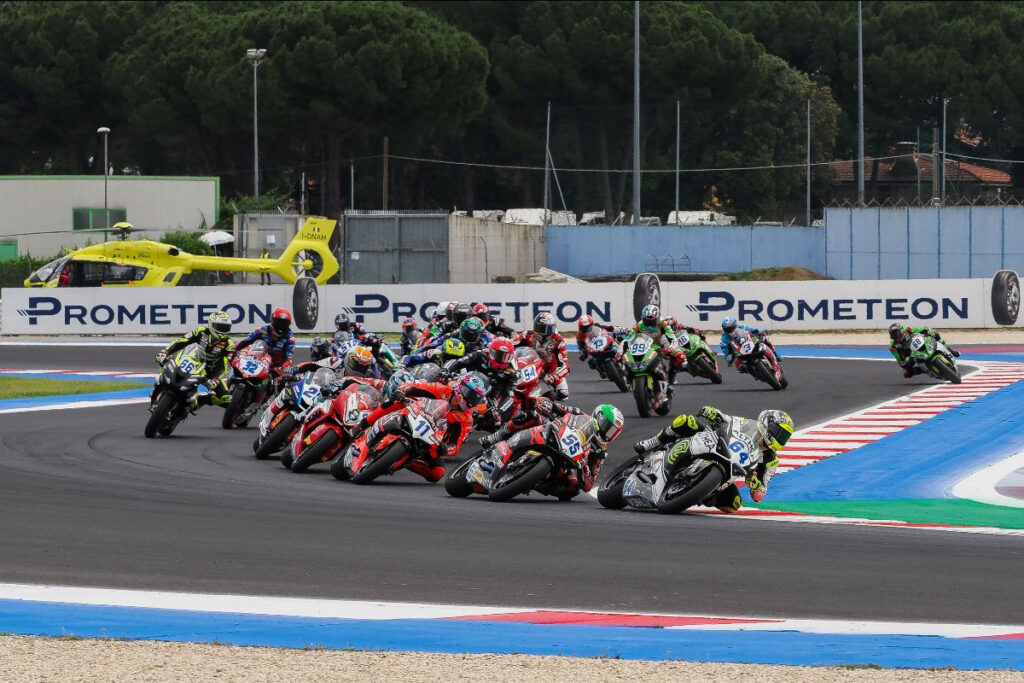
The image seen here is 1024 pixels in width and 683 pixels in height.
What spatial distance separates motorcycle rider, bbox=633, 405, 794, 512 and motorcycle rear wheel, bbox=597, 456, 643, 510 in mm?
458

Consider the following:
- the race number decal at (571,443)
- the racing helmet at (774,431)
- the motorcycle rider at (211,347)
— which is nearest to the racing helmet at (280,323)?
the motorcycle rider at (211,347)

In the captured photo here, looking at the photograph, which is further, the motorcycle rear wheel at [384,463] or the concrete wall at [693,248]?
the concrete wall at [693,248]

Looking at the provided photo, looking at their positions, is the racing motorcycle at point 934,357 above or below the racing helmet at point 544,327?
below

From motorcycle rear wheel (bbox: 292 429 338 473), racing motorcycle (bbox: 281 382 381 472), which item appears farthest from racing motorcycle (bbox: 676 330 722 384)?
motorcycle rear wheel (bbox: 292 429 338 473)

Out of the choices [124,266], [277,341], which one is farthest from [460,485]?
[124,266]

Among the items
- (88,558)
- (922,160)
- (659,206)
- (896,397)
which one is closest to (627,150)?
(659,206)

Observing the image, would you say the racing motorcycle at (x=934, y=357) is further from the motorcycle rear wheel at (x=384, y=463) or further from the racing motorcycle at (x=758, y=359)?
the motorcycle rear wheel at (x=384, y=463)

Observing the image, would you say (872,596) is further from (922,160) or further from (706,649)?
(922,160)

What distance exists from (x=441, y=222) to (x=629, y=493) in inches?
1552

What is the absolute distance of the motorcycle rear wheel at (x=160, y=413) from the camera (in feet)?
59.1

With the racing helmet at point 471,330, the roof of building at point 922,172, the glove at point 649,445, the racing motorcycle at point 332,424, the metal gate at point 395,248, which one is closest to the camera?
the glove at point 649,445

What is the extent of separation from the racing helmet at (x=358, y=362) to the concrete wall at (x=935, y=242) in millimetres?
36266

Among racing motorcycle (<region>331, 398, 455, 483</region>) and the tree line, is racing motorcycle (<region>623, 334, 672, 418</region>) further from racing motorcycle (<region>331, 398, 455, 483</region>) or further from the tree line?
the tree line

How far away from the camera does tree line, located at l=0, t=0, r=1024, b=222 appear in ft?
221
